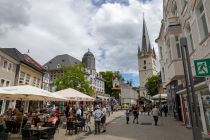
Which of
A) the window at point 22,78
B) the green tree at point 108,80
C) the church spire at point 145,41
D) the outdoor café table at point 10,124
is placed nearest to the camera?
the outdoor café table at point 10,124

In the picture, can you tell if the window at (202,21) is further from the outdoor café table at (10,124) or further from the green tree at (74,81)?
the green tree at (74,81)

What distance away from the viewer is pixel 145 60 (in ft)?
333

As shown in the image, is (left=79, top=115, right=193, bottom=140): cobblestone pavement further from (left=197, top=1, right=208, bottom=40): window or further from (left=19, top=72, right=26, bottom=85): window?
(left=19, top=72, right=26, bottom=85): window

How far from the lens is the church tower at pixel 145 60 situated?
9633 centimetres

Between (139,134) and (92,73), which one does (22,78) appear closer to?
(139,134)

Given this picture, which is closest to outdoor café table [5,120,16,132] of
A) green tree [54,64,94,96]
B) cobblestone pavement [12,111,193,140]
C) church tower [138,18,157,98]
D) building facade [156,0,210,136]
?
A: cobblestone pavement [12,111,193,140]

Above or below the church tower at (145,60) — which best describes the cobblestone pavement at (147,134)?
below

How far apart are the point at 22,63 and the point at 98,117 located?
17295 millimetres

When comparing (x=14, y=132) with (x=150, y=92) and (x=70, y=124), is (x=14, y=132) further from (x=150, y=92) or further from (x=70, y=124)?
(x=150, y=92)

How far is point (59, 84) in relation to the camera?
3659 centimetres

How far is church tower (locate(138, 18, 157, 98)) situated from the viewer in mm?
96331

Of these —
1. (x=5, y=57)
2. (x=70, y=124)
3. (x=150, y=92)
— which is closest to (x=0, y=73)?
(x=5, y=57)

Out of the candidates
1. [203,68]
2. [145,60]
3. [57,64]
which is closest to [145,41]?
[145,60]

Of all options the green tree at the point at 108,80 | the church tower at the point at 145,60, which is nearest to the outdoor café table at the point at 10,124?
the green tree at the point at 108,80
